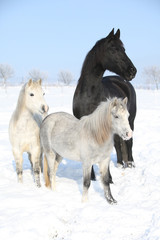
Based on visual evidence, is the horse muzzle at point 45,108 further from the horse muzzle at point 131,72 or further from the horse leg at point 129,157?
the horse leg at point 129,157

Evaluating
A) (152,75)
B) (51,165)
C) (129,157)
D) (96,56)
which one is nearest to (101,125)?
(51,165)

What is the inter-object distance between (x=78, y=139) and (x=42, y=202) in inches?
45.5

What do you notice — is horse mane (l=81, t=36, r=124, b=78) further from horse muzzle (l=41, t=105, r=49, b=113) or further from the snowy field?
the snowy field

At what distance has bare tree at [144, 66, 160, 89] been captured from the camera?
59250mm

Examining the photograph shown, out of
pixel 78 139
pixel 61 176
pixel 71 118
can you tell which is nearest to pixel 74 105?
pixel 71 118

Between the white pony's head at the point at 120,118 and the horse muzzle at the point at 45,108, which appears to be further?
the horse muzzle at the point at 45,108

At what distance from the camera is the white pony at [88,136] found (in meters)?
3.72

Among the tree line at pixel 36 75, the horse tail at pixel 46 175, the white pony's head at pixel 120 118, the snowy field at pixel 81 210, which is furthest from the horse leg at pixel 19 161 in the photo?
the tree line at pixel 36 75

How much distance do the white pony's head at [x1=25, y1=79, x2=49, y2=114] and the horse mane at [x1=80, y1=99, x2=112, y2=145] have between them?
100cm

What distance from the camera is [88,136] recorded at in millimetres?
4062

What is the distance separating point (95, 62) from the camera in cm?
512

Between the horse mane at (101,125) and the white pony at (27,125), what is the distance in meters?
1.11

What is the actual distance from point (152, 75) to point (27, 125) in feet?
196

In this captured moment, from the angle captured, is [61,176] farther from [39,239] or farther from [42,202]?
[39,239]
